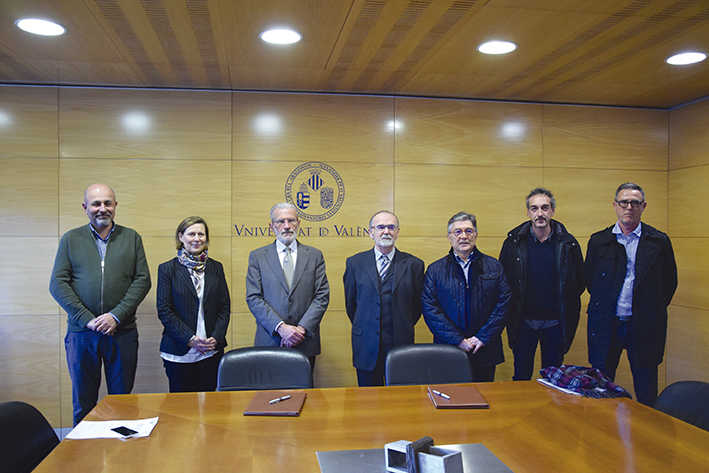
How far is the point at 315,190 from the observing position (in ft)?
16.5

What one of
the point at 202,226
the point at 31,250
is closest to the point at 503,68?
the point at 202,226

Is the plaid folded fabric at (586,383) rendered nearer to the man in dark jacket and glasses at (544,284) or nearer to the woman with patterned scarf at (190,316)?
the man in dark jacket and glasses at (544,284)

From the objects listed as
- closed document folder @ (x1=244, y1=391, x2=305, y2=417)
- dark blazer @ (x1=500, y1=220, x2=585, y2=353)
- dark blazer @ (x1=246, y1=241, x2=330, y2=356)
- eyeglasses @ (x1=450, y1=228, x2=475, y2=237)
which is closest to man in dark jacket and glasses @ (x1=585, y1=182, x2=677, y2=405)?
dark blazer @ (x1=500, y1=220, x2=585, y2=353)

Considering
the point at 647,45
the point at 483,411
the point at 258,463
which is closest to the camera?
the point at 258,463

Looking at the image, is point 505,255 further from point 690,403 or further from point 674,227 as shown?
point 674,227

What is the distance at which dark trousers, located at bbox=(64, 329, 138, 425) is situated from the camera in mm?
3770

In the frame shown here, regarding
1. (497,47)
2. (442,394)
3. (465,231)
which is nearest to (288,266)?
(465,231)

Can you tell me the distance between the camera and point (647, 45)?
374 cm

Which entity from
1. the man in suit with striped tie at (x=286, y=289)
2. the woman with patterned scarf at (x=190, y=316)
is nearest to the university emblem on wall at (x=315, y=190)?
the man in suit with striped tie at (x=286, y=289)

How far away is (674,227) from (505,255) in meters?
2.52

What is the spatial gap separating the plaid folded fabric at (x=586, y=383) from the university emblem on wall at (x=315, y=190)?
9.47 feet

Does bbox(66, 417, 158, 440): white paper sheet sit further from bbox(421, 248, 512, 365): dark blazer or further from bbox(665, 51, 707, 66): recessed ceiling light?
bbox(665, 51, 707, 66): recessed ceiling light

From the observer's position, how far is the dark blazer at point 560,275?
161 inches

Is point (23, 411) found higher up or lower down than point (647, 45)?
lower down
